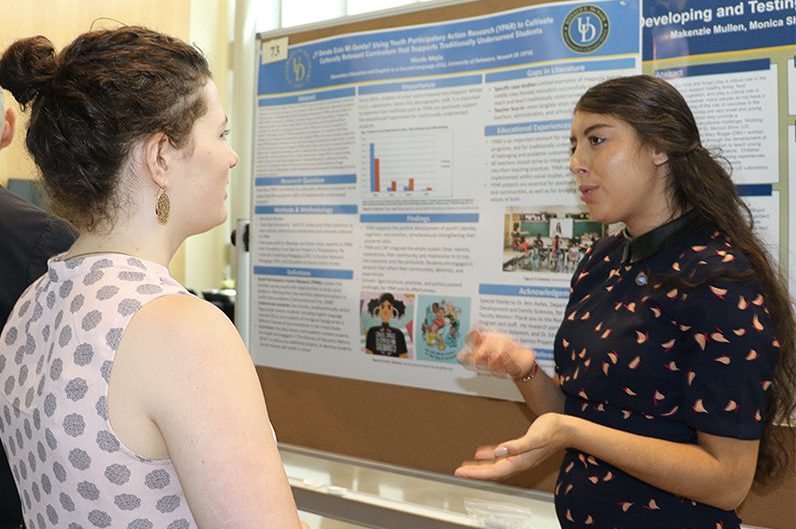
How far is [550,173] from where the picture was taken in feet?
6.72

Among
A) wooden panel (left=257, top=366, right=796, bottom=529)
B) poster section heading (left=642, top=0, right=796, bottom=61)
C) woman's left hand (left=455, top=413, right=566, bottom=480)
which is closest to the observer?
woman's left hand (left=455, top=413, right=566, bottom=480)

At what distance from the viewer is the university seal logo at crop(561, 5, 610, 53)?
77.1 inches

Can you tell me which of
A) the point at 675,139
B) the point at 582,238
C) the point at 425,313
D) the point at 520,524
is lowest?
the point at 520,524

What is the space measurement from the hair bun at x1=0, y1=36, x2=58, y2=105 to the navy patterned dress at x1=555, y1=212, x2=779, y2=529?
40.9 inches

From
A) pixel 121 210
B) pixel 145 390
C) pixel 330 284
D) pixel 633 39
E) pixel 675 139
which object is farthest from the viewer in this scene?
pixel 330 284

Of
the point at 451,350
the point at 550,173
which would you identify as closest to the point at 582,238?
the point at 550,173

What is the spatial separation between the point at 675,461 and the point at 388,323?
1148mm

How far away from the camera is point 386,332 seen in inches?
91.8

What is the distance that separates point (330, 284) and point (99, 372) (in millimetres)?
1667

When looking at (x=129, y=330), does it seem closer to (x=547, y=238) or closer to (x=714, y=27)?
(x=547, y=238)

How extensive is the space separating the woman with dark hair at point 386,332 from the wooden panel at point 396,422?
11 centimetres

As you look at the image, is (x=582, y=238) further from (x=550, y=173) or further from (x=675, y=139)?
(x=675, y=139)

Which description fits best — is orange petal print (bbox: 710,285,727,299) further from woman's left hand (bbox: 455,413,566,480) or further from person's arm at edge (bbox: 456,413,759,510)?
woman's left hand (bbox: 455,413,566,480)

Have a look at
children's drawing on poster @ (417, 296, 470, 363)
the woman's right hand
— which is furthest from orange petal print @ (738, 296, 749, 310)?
children's drawing on poster @ (417, 296, 470, 363)
